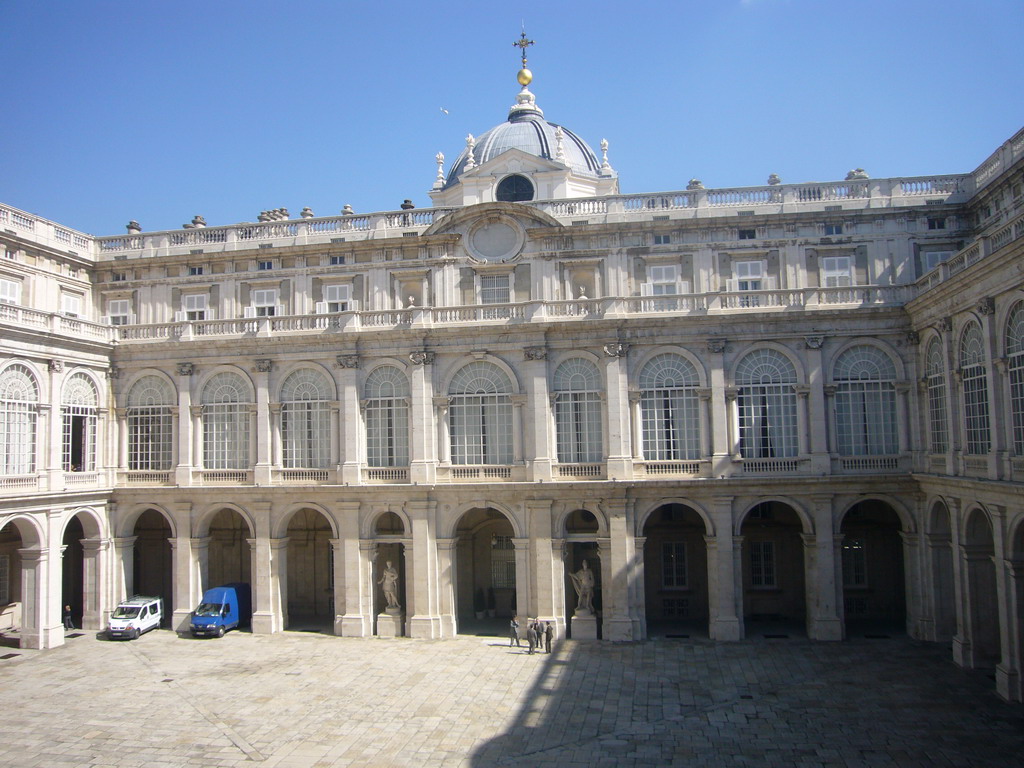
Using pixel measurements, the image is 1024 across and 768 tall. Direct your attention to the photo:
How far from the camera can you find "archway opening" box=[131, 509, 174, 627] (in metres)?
41.5

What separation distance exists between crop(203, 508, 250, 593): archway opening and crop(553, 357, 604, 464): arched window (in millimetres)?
17389

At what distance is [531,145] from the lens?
4800cm

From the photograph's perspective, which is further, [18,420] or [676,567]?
[676,567]

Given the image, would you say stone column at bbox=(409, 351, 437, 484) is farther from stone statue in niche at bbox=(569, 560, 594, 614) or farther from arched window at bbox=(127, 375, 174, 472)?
arched window at bbox=(127, 375, 174, 472)

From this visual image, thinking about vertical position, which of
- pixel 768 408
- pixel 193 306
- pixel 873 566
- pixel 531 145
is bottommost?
pixel 873 566

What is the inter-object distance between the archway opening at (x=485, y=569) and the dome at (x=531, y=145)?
20.3 m

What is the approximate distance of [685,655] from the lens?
31406 mm

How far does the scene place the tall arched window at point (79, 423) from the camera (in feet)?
119

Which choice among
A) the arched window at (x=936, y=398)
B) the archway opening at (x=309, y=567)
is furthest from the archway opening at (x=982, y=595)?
the archway opening at (x=309, y=567)

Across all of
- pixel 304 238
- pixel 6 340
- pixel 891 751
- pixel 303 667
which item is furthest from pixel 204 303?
pixel 891 751

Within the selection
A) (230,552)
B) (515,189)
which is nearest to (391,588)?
(230,552)

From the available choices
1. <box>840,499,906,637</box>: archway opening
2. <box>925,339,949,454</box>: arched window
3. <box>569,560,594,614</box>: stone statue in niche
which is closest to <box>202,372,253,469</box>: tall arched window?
<box>569,560,594,614</box>: stone statue in niche

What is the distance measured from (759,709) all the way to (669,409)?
1330 cm

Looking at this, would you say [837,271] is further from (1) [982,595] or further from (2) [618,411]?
(1) [982,595]
